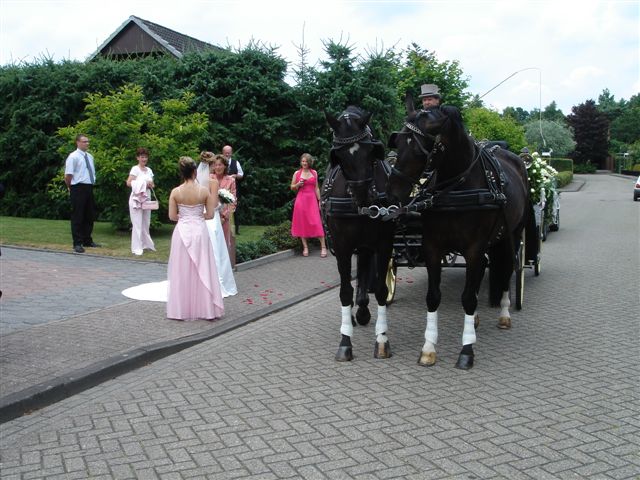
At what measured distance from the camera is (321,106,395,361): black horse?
572 cm

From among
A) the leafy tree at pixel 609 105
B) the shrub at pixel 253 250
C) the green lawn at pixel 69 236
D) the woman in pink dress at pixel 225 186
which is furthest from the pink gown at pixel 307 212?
the leafy tree at pixel 609 105

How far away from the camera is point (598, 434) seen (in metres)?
4.39

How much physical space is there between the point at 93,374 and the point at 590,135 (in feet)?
335

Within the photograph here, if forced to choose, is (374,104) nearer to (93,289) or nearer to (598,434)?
(93,289)

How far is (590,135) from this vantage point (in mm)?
96938

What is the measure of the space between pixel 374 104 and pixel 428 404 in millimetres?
12157

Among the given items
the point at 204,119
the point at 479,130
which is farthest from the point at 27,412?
the point at 479,130

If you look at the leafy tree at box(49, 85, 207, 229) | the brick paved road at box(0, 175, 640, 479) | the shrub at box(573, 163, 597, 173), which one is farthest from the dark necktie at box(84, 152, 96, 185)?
the shrub at box(573, 163, 597, 173)

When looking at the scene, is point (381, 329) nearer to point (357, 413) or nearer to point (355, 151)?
point (357, 413)

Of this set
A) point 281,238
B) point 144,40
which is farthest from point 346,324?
point 144,40

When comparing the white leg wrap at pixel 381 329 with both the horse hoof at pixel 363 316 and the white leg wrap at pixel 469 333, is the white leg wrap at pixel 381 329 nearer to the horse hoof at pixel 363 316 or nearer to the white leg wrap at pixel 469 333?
the white leg wrap at pixel 469 333

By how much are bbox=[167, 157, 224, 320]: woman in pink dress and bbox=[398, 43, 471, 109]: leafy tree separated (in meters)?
18.8

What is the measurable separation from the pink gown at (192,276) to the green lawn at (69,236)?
4.21 m

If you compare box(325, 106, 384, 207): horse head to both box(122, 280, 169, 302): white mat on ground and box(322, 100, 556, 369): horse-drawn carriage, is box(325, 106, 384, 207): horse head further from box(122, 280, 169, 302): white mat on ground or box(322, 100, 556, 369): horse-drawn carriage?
box(122, 280, 169, 302): white mat on ground
